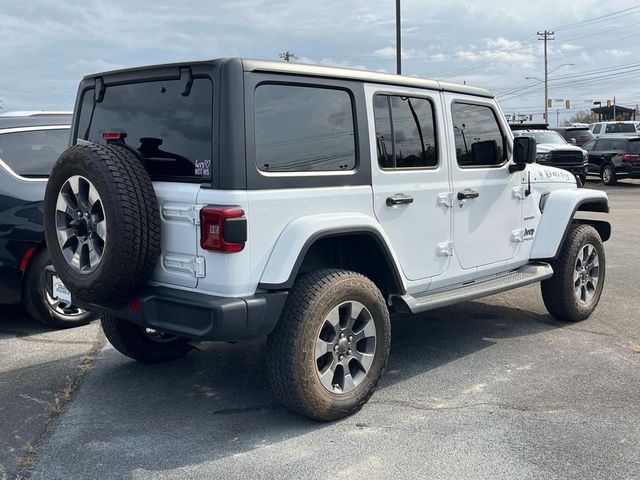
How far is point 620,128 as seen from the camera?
2819 centimetres

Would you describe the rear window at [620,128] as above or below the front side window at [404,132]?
above

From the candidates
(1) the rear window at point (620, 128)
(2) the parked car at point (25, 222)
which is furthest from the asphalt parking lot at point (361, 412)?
(1) the rear window at point (620, 128)

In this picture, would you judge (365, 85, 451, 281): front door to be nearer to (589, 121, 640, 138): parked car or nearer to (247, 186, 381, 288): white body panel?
(247, 186, 381, 288): white body panel

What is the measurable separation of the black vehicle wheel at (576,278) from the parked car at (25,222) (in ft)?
13.3

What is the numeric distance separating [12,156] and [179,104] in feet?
9.10

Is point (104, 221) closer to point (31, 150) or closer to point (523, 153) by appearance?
point (31, 150)

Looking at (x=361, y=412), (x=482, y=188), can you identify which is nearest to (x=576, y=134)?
(x=482, y=188)

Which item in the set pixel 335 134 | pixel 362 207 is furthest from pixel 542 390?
pixel 335 134

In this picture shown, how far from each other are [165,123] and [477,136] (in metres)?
2.40

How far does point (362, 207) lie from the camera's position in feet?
13.1

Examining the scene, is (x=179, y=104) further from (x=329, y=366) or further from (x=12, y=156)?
(x=12, y=156)

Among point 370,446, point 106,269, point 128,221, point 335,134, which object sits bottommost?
point 370,446

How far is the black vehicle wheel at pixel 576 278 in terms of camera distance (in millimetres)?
5613

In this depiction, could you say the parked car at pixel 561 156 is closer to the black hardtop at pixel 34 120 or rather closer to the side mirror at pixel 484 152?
the side mirror at pixel 484 152
